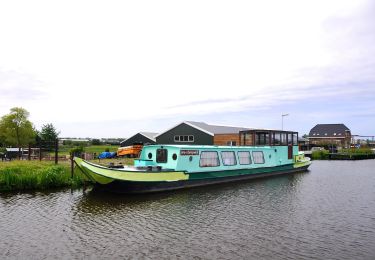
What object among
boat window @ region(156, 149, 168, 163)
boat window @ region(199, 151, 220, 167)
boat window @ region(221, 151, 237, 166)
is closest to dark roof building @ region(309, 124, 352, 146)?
boat window @ region(221, 151, 237, 166)

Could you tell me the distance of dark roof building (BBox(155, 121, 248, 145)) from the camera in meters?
45.4

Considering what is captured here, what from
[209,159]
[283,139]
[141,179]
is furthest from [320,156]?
[141,179]

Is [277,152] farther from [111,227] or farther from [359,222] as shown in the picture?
[111,227]

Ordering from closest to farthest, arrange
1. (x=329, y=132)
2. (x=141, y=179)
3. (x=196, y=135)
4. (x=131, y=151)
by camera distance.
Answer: (x=141, y=179) < (x=131, y=151) < (x=196, y=135) < (x=329, y=132)

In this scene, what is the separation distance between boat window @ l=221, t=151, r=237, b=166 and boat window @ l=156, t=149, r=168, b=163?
212 inches

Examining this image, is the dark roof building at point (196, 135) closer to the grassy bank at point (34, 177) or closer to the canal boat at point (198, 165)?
the canal boat at point (198, 165)

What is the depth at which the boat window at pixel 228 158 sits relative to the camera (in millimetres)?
26736

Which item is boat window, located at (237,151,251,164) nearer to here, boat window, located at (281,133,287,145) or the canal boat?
the canal boat

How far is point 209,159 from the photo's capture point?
2531 cm

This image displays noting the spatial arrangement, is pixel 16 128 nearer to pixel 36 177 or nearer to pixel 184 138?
pixel 184 138

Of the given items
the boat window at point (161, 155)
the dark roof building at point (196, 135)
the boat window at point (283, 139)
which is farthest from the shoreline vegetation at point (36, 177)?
the dark roof building at point (196, 135)

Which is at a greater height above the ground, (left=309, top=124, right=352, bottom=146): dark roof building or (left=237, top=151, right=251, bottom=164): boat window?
(left=309, top=124, right=352, bottom=146): dark roof building

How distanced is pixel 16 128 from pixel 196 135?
106 ft

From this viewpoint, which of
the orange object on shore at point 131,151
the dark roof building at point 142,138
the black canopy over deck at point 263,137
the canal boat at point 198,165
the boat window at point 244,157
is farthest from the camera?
the dark roof building at point 142,138
